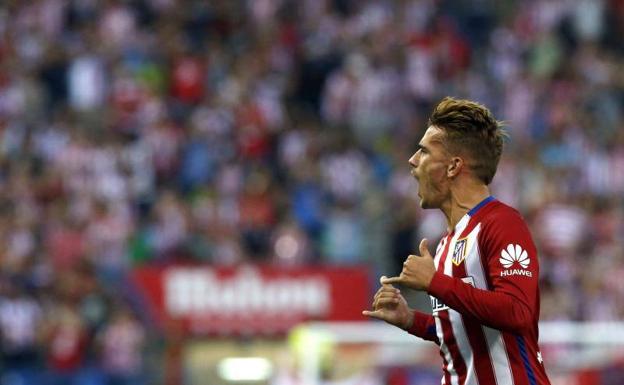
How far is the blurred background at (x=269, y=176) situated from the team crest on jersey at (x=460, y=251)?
7.36m

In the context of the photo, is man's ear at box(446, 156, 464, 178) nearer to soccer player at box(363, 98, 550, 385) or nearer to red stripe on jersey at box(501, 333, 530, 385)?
soccer player at box(363, 98, 550, 385)

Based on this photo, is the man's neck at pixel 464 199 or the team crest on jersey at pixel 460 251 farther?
the man's neck at pixel 464 199

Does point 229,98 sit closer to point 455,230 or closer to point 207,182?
point 207,182

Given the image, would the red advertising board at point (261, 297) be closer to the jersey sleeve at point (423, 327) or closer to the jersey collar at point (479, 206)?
the jersey sleeve at point (423, 327)

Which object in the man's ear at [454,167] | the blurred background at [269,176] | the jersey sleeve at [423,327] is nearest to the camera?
the man's ear at [454,167]

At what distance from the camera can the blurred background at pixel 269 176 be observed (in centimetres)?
1532

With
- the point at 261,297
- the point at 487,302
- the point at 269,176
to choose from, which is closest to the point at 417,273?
the point at 487,302

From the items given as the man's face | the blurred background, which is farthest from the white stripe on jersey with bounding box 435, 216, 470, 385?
the blurred background

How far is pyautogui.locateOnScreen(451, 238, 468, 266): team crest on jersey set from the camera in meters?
5.13

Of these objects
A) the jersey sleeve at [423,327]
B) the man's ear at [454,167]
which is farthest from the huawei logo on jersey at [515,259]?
the jersey sleeve at [423,327]

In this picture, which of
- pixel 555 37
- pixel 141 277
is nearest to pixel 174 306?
pixel 141 277

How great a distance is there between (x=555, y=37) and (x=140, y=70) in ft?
19.2

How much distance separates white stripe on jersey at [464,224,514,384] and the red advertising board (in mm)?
10879

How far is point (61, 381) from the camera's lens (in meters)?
15.1
